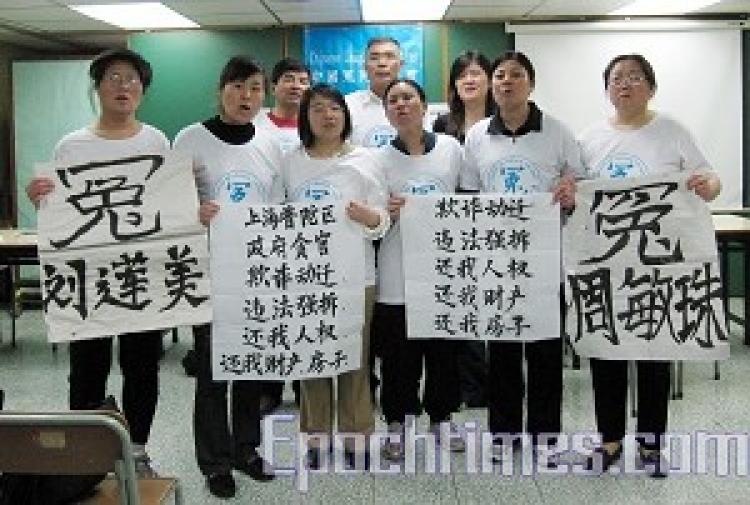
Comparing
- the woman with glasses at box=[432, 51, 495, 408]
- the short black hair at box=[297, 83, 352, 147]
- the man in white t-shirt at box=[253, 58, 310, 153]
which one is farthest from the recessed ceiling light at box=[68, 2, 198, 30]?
the short black hair at box=[297, 83, 352, 147]

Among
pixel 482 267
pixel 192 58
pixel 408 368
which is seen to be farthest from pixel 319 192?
pixel 192 58

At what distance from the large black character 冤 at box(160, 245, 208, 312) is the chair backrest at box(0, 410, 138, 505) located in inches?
45.6

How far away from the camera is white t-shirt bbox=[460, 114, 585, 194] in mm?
2934

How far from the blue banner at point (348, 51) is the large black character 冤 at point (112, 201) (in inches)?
166

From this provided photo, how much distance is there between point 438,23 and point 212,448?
480cm

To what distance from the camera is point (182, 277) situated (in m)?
2.82

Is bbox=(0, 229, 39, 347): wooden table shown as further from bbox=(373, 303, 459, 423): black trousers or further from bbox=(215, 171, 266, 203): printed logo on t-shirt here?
bbox=(373, 303, 459, 423): black trousers

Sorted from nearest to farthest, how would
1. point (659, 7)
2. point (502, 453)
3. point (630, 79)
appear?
point (630, 79) < point (502, 453) < point (659, 7)

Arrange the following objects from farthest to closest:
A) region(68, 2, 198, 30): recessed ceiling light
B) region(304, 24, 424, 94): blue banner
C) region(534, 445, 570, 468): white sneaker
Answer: region(304, 24, 424, 94): blue banner → region(68, 2, 198, 30): recessed ceiling light → region(534, 445, 570, 468): white sneaker

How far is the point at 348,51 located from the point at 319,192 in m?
4.22

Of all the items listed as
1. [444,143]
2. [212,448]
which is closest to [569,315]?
[444,143]

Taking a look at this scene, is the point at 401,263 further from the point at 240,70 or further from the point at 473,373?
the point at 473,373

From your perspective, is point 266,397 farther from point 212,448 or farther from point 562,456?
point 562,456

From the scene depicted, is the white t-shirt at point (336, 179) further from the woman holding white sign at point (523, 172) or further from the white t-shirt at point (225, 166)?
the woman holding white sign at point (523, 172)
